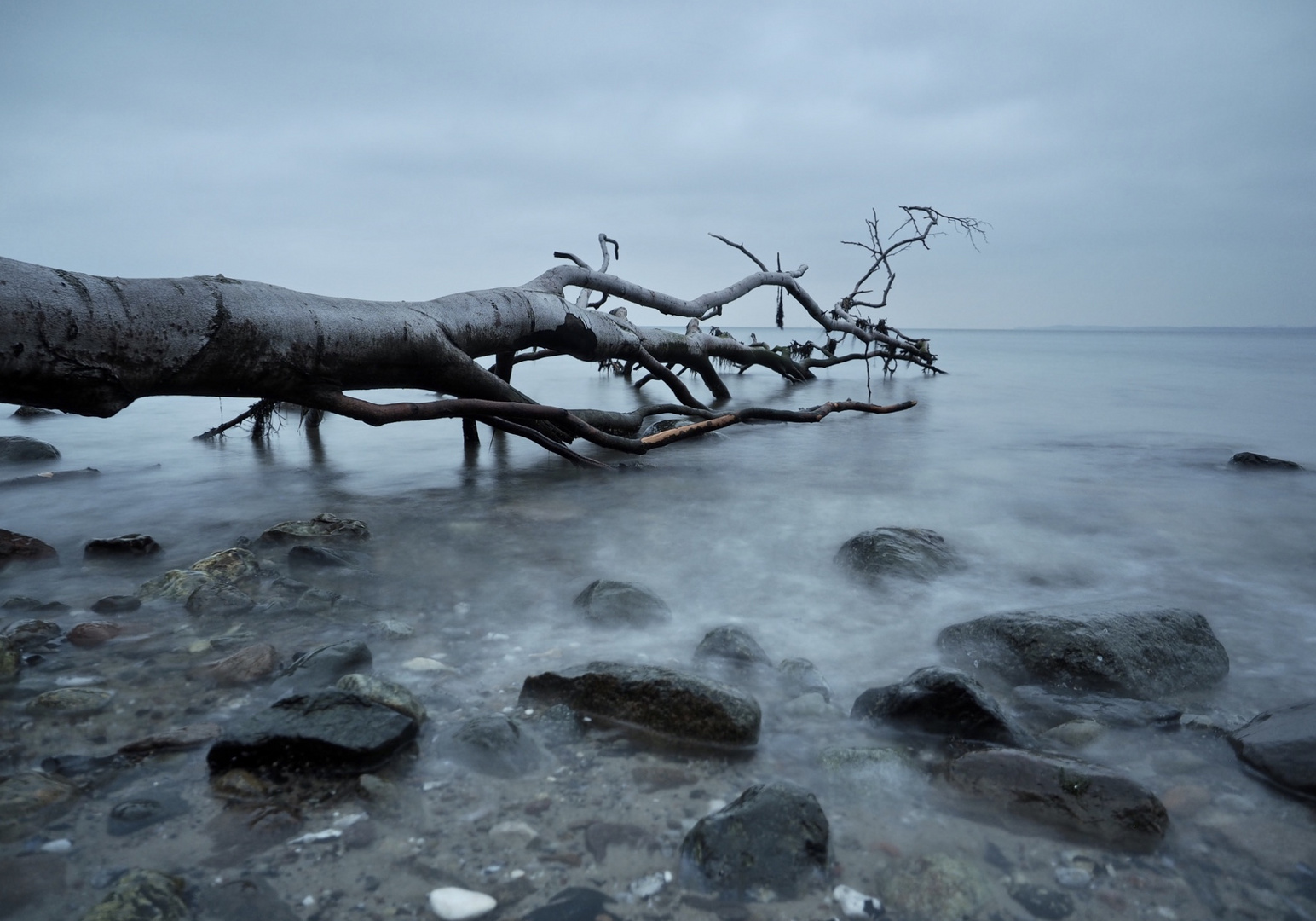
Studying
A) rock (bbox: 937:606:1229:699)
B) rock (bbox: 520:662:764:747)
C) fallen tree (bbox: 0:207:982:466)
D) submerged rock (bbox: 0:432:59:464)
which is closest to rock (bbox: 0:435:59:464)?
submerged rock (bbox: 0:432:59:464)

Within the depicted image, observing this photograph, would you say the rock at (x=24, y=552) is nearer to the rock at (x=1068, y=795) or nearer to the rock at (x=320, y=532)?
the rock at (x=320, y=532)

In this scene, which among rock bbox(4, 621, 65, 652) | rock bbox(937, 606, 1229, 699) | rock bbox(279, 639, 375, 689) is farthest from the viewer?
rock bbox(4, 621, 65, 652)

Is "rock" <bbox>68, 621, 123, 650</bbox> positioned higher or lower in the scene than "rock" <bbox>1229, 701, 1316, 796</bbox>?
higher

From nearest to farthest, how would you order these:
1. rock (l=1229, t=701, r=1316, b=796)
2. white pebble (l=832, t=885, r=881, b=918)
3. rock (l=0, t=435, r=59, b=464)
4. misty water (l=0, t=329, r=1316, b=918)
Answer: white pebble (l=832, t=885, r=881, b=918) < misty water (l=0, t=329, r=1316, b=918) < rock (l=1229, t=701, r=1316, b=796) < rock (l=0, t=435, r=59, b=464)

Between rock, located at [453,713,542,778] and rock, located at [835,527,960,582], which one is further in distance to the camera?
rock, located at [835,527,960,582]

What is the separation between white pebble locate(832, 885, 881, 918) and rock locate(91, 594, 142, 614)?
2.74m

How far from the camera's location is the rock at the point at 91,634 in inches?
98.3

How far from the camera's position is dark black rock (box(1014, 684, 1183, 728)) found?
Result: 2.10 metres

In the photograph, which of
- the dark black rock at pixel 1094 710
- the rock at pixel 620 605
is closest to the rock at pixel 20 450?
the rock at pixel 620 605

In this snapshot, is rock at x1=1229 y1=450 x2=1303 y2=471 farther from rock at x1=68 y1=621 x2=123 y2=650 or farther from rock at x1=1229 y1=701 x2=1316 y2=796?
rock at x1=68 y1=621 x2=123 y2=650

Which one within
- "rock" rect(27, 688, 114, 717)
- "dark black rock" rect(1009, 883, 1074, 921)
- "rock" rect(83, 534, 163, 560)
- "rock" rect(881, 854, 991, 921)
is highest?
"rock" rect(83, 534, 163, 560)

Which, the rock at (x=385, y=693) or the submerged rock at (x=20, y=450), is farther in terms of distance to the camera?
the submerged rock at (x=20, y=450)

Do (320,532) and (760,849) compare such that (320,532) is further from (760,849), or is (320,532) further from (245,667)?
(760,849)

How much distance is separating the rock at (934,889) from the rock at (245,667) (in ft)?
6.05
